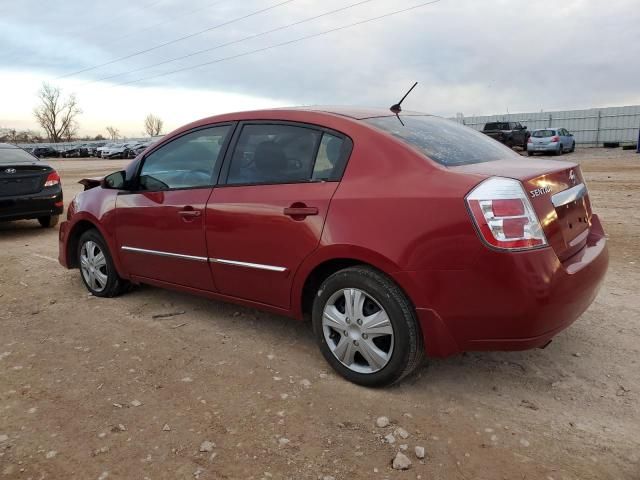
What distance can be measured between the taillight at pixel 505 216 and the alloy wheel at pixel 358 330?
0.73 metres

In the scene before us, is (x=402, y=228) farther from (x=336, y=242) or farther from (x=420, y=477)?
(x=420, y=477)

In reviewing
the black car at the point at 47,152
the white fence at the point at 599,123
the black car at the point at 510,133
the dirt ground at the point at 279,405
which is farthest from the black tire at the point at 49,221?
the black car at the point at 47,152

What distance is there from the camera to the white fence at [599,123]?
107ft

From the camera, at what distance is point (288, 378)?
322 cm

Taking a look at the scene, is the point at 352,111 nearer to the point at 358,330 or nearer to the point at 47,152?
the point at 358,330

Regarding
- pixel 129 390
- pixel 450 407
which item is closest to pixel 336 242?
pixel 450 407

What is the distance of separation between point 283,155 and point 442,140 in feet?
3.27

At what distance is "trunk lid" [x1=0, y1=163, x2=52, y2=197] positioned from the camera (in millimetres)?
7980

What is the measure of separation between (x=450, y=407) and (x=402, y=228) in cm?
100

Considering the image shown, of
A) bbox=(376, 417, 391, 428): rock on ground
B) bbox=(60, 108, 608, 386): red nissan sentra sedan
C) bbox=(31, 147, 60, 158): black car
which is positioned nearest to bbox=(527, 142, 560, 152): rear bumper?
bbox=(60, 108, 608, 386): red nissan sentra sedan

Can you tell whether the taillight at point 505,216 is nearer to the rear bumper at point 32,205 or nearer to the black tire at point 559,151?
the rear bumper at point 32,205

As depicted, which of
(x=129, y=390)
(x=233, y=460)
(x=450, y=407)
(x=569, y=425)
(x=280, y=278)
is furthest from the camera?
(x=280, y=278)

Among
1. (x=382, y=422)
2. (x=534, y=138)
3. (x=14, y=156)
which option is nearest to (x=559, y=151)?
(x=534, y=138)

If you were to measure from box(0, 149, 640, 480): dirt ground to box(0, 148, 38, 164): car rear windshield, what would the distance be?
5018mm
